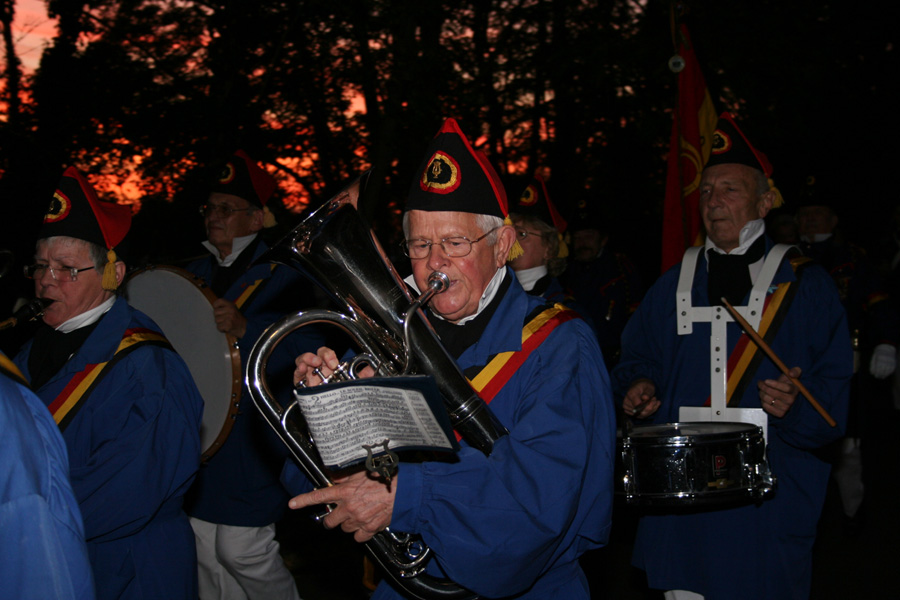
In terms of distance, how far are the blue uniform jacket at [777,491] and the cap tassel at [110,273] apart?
253cm

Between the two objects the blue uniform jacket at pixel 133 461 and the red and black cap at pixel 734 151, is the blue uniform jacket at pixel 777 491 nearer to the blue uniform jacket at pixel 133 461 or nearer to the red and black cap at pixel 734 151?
the red and black cap at pixel 734 151

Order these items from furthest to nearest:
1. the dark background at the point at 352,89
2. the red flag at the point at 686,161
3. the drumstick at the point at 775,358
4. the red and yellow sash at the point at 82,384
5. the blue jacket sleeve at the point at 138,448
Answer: the dark background at the point at 352,89
the red flag at the point at 686,161
the drumstick at the point at 775,358
the red and yellow sash at the point at 82,384
the blue jacket sleeve at the point at 138,448

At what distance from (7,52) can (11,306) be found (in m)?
6.63

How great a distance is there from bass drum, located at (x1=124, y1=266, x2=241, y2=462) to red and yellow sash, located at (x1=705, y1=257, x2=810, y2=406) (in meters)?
2.69

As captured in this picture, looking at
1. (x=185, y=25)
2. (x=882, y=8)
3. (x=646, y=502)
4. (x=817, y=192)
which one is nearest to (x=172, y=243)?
(x=185, y=25)

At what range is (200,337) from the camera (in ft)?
15.8

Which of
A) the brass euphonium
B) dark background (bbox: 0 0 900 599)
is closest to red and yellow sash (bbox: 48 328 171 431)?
the brass euphonium

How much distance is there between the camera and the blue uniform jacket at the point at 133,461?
114 inches

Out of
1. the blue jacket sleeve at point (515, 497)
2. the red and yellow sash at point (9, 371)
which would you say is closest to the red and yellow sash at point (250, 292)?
the blue jacket sleeve at point (515, 497)

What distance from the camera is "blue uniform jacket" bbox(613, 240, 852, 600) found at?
3.37 metres

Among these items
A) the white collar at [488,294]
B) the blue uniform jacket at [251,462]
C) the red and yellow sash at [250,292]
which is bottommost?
the blue uniform jacket at [251,462]

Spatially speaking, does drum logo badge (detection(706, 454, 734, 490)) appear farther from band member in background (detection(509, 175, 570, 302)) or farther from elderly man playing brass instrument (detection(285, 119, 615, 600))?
band member in background (detection(509, 175, 570, 302))

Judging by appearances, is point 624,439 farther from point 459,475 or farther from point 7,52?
point 7,52

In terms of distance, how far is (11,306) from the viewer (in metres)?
5.60
